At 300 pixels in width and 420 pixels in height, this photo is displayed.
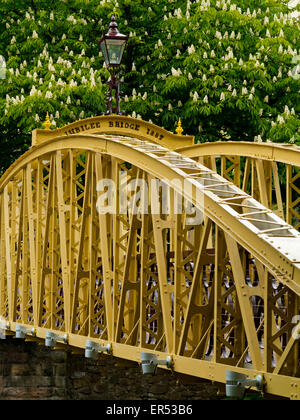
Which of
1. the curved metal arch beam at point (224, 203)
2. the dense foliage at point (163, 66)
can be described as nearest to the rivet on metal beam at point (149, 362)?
the curved metal arch beam at point (224, 203)

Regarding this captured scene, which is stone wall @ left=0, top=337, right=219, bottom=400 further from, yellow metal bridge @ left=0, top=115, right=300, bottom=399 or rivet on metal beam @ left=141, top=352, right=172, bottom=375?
rivet on metal beam @ left=141, top=352, right=172, bottom=375

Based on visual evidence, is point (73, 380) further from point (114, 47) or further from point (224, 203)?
point (224, 203)

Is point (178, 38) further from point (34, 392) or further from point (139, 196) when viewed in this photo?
point (139, 196)

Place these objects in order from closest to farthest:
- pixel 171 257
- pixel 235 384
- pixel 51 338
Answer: pixel 235 384 → pixel 171 257 → pixel 51 338

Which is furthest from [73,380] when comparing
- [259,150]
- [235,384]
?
[235,384]

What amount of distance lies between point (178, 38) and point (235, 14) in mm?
1565

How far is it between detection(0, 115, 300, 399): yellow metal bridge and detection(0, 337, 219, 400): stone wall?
1510 millimetres

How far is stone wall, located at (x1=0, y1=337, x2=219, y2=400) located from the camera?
20.5 m

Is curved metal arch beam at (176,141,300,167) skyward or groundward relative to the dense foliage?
groundward

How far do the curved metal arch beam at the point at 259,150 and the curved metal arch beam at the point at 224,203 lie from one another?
2.50 m

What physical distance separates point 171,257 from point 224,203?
5.71 metres

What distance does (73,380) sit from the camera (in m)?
23.5

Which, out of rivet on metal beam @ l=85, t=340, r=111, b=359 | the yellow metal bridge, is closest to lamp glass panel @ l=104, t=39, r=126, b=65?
the yellow metal bridge

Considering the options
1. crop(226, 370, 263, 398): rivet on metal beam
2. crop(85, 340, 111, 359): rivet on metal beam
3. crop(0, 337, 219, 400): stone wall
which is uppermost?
crop(226, 370, 263, 398): rivet on metal beam
